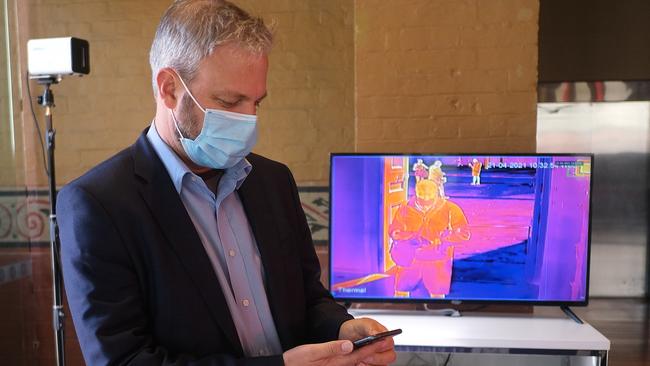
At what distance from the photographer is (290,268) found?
124 cm

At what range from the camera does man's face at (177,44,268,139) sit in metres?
1.07

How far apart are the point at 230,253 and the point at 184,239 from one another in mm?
120

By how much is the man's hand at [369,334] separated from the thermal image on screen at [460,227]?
941 millimetres

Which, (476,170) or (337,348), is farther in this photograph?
(476,170)

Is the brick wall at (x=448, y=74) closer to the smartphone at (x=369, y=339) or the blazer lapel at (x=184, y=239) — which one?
the smartphone at (x=369, y=339)

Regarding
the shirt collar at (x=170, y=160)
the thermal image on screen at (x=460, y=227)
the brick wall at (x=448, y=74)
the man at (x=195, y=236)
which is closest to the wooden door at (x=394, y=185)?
the thermal image on screen at (x=460, y=227)

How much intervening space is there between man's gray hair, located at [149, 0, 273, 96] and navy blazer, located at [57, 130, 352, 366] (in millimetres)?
188

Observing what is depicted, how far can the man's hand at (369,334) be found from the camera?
3.81 feet

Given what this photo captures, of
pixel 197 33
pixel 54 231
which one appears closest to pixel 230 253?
pixel 197 33

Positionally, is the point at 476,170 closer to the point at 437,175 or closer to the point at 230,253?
the point at 437,175

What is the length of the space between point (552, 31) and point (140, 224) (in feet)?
11.0

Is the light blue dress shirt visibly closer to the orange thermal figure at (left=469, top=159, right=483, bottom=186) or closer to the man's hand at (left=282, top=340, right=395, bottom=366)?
the man's hand at (left=282, top=340, right=395, bottom=366)

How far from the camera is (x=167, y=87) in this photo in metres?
1.11

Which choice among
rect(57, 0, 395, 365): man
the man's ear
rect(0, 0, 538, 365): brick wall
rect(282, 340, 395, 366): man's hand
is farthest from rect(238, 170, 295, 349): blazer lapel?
rect(0, 0, 538, 365): brick wall
